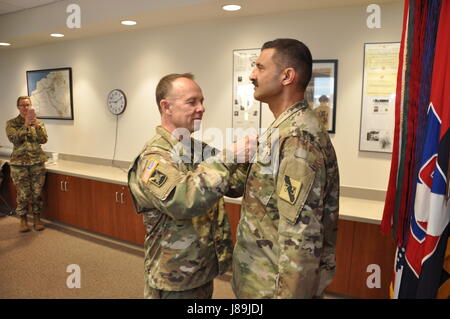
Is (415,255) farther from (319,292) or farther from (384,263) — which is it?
(384,263)

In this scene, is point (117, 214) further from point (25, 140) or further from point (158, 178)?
point (158, 178)

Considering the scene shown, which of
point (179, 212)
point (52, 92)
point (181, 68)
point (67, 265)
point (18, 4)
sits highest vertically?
point (18, 4)

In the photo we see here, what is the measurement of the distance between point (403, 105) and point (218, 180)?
0.83 metres

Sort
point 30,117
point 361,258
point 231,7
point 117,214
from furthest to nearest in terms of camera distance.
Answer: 1. point 30,117
2. point 117,214
3. point 231,7
4. point 361,258

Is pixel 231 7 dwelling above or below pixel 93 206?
above

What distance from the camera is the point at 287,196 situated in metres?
1.14

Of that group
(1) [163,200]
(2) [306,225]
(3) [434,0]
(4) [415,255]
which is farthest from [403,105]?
(1) [163,200]

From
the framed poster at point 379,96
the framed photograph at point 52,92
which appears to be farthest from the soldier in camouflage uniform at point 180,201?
the framed photograph at point 52,92

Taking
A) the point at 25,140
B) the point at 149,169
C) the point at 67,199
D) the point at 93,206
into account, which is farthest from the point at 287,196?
the point at 25,140

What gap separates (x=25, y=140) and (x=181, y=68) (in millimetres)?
2093

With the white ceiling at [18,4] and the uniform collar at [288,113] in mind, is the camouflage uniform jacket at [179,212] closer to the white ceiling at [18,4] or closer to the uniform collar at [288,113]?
the uniform collar at [288,113]

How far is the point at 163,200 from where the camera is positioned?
1343 mm

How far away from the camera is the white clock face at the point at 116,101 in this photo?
408cm

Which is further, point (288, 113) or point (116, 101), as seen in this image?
point (116, 101)
